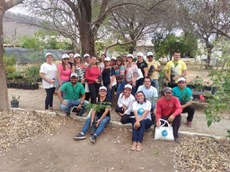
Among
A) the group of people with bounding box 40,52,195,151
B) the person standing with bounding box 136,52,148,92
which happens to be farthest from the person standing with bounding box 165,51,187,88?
the person standing with bounding box 136,52,148,92

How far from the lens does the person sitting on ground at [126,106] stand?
17.3 ft

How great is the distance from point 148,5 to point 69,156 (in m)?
5.84

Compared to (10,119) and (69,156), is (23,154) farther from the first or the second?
(10,119)

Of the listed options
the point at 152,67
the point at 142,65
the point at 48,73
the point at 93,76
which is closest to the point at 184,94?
the point at 152,67

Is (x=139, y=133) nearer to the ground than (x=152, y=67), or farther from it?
nearer to the ground

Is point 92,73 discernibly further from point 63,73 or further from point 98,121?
point 98,121

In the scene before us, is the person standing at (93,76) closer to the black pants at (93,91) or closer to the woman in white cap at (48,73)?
the black pants at (93,91)

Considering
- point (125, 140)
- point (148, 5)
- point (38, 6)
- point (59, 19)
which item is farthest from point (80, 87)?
point (59, 19)

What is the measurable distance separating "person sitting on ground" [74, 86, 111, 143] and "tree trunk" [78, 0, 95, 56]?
398 cm

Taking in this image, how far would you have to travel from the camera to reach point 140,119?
193 inches

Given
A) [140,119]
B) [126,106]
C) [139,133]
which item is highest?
[126,106]

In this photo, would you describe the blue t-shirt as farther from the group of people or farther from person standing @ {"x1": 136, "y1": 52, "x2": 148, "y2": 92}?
person standing @ {"x1": 136, "y1": 52, "x2": 148, "y2": 92}

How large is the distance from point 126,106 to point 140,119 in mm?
618

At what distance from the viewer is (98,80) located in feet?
21.0
